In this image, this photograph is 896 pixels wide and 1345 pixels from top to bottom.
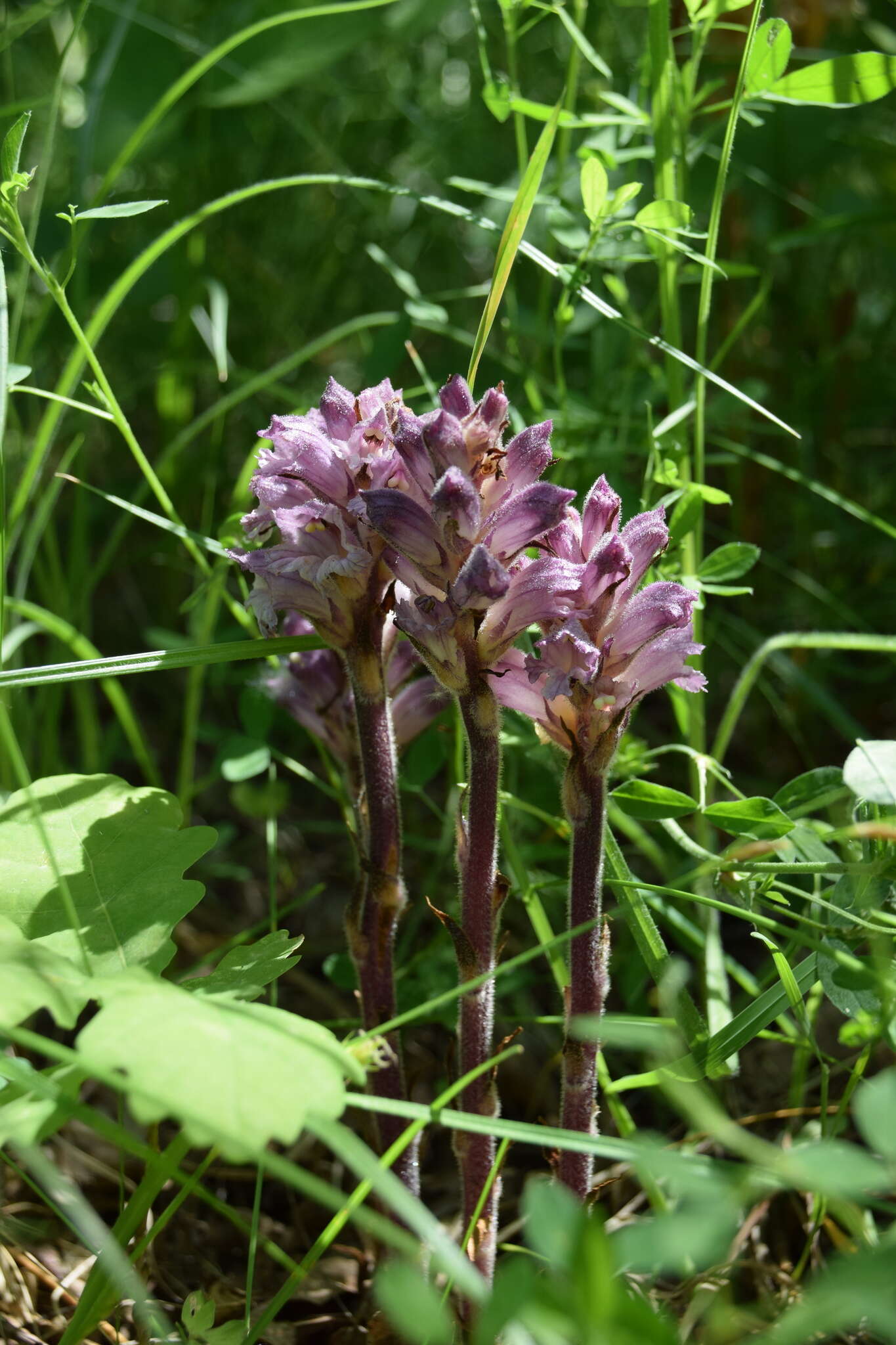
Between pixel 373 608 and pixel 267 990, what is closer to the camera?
pixel 373 608

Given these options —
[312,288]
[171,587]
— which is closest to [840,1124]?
[171,587]

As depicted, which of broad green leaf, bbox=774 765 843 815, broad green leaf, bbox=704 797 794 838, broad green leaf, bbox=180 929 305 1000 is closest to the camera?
broad green leaf, bbox=180 929 305 1000

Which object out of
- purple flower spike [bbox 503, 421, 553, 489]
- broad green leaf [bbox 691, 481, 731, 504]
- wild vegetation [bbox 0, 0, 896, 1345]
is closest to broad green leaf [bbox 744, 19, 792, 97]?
wild vegetation [bbox 0, 0, 896, 1345]

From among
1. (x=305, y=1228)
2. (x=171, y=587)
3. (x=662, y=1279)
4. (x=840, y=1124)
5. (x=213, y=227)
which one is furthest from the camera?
(x=213, y=227)

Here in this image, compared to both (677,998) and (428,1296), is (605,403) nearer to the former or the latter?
(677,998)

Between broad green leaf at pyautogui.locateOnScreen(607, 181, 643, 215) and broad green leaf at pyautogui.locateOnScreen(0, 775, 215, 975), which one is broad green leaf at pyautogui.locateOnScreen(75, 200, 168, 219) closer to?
broad green leaf at pyautogui.locateOnScreen(607, 181, 643, 215)

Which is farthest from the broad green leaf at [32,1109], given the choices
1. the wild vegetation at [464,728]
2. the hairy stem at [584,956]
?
the hairy stem at [584,956]

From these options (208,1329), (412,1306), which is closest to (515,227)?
(412,1306)

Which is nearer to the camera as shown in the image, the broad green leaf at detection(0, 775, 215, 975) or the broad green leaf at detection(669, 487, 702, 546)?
the broad green leaf at detection(0, 775, 215, 975)
